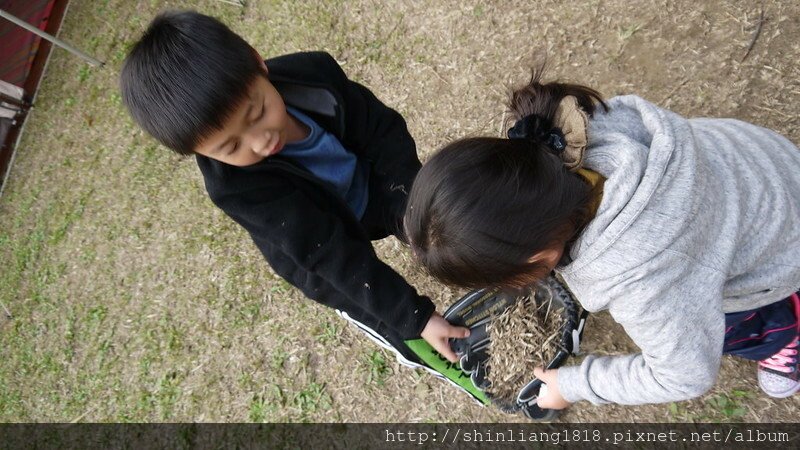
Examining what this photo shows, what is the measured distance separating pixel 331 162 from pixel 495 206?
3.06 feet

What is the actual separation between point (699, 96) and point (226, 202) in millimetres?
2280

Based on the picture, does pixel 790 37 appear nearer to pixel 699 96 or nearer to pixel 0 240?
pixel 699 96

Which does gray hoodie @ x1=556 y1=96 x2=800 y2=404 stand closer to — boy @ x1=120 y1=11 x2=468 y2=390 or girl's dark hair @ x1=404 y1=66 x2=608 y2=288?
girl's dark hair @ x1=404 y1=66 x2=608 y2=288

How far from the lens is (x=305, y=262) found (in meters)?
→ 1.82

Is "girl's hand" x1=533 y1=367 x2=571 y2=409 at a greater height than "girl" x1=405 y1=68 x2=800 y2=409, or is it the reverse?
"girl" x1=405 y1=68 x2=800 y2=409

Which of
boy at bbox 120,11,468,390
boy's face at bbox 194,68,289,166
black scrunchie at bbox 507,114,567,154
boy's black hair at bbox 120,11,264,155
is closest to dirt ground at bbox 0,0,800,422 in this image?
boy at bbox 120,11,468,390

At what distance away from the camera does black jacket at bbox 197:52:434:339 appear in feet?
5.59

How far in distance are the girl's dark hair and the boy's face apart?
1.73ft

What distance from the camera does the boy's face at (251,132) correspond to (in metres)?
1.49

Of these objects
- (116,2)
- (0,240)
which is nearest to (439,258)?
(0,240)

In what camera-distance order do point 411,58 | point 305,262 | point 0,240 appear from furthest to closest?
point 0,240
point 411,58
point 305,262

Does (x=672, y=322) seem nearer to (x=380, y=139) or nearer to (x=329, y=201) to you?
(x=329, y=201)

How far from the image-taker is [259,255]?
327cm

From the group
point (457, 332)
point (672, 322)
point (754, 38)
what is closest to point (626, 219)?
point (672, 322)
